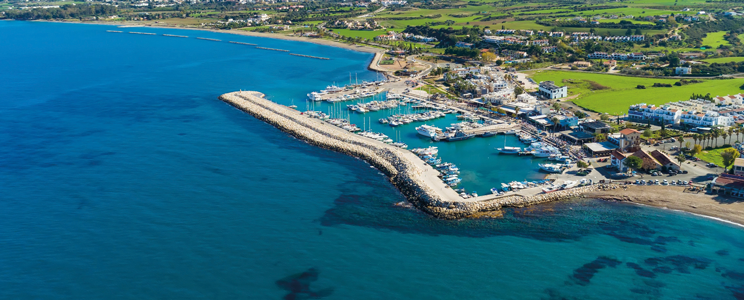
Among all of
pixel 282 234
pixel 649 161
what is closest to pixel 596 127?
pixel 649 161

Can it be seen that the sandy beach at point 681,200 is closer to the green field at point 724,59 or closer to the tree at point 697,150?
the tree at point 697,150

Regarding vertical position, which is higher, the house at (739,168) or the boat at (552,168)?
the house at (739,168)

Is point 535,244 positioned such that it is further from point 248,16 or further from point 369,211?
point 248,16

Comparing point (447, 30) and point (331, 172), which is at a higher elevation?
point (447, 30)

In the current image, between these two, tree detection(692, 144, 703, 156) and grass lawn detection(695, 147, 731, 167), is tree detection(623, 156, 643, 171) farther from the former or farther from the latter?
grass lawn detection(695, 147, 731, 167)

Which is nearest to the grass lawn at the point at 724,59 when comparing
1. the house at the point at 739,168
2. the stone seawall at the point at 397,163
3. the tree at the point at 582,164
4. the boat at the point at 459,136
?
the house at the point at 739,168

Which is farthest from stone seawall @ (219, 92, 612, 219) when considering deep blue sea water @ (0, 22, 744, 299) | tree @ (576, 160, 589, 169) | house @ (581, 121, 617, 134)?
house @ (581, 121, 617, 134)

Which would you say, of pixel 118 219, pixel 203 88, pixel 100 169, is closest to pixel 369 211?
pixel 118 219
